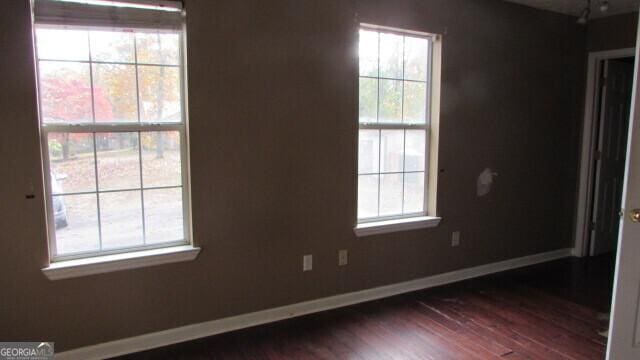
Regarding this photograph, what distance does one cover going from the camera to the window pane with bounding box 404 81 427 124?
3.51 metres

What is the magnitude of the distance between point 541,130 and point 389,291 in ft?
7.23

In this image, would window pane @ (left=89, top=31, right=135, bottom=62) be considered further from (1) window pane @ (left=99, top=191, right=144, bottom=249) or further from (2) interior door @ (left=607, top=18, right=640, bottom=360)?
(2) interior door @ (left=607, top=18, right=640, bottom=360)

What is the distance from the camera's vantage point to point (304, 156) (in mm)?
3051

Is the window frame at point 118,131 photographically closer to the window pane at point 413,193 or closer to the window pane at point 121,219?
the window pane at point 121,219

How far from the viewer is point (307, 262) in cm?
315

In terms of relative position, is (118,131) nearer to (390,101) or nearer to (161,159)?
(161,159)

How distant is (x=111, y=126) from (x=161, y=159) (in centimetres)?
33

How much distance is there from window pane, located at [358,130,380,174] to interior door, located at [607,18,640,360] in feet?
5.40

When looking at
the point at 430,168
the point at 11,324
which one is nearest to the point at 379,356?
the point at 430,168

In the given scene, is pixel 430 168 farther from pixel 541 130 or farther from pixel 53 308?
pixel 53 308

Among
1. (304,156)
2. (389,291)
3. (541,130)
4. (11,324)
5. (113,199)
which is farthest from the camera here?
(541,130)

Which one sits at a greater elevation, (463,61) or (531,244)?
(463,61)

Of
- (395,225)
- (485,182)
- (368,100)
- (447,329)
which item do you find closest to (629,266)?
(447,329)

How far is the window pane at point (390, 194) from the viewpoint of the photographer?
137 inches
